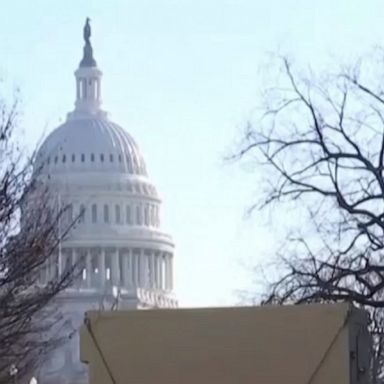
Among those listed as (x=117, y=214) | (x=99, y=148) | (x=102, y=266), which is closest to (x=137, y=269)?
(x=117, y=214)

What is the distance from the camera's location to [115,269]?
156m

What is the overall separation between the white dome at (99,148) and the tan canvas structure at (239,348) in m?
153

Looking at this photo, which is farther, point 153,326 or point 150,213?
point 150,213

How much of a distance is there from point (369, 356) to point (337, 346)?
437mm

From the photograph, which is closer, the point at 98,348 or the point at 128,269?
the point at 98,348

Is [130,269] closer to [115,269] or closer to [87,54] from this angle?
[115,269]

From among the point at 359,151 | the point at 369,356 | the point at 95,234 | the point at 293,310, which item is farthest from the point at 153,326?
the point at 95,234

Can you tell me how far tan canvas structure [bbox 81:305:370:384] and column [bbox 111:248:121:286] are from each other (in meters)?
144

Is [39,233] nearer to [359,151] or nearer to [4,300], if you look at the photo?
[4,300]

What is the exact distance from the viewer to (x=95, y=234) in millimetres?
156500

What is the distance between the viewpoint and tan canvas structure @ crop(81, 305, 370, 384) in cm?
595

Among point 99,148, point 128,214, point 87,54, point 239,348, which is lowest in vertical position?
point 239,348

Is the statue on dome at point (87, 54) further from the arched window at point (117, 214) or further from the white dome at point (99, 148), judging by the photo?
the arched window at point (117, 214)

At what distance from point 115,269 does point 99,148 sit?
17.0 m
